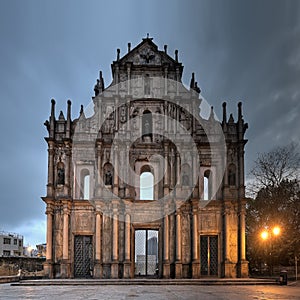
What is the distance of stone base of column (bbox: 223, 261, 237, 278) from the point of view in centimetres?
3184

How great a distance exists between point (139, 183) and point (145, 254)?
15.9ft

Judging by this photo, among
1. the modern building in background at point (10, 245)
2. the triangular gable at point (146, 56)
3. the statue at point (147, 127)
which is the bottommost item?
the modern building in background at point (10, 245)

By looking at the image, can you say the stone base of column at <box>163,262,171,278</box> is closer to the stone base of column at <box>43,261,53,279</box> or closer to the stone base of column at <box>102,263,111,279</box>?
the stone base of column at <box>102,263,111,279</box>

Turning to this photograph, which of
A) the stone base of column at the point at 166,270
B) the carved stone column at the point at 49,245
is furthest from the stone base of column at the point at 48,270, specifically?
the stone base of column at the point at 166,270

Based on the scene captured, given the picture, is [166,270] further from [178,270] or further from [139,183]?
[139,183]

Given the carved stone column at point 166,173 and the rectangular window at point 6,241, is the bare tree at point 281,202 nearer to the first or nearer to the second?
the carved stone column at point 166,173

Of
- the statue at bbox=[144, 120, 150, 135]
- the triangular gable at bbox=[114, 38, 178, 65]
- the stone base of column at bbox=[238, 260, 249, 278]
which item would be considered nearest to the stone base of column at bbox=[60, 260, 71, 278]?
the statue at bbox=[144, 120, 150, 135]

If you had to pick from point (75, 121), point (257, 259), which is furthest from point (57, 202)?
point (257, 259)

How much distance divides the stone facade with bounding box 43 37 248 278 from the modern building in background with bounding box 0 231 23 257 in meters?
Result: 57.7

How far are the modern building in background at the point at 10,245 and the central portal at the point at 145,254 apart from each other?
56259 millimetres

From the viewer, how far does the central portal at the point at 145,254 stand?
34.2 m

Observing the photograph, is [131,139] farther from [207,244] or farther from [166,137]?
[207,244]

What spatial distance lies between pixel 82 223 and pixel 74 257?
2.25 m

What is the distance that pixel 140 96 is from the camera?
3475 cm
